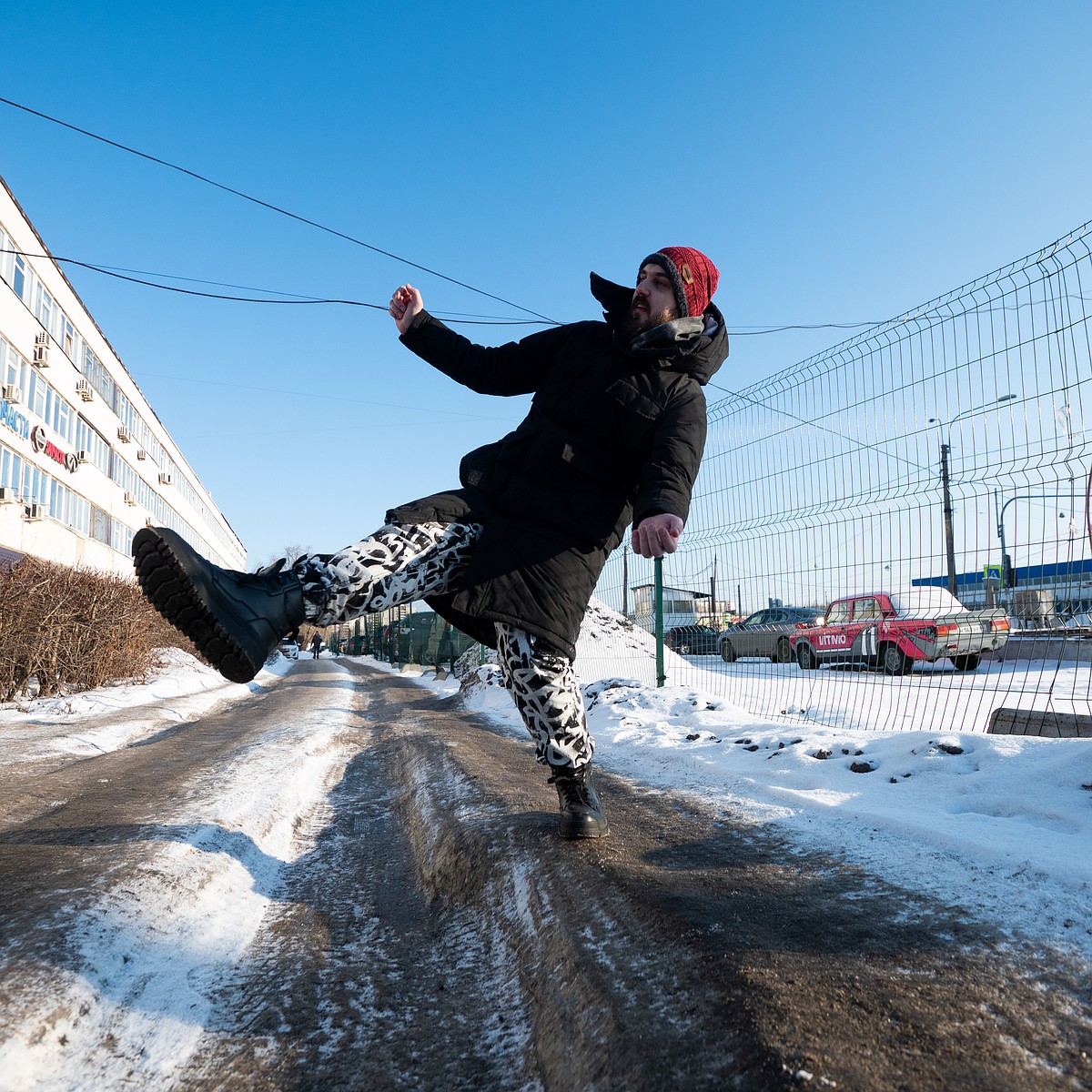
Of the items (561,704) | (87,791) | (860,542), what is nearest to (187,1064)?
(561,704)

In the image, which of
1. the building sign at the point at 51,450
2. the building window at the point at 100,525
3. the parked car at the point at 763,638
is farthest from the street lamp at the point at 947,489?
the building window at the point at 100,525

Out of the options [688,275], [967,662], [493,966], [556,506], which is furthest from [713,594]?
[493,966]

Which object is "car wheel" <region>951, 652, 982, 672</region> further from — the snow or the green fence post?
the green fence post

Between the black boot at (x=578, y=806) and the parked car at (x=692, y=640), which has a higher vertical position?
the parked car at (x=692, y=640)

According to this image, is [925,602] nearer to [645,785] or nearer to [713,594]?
[713,594]

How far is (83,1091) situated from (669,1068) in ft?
2.94

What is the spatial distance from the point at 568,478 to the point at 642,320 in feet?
2.00

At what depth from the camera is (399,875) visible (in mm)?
2520

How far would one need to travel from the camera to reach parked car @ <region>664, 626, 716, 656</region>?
8664 millimetres

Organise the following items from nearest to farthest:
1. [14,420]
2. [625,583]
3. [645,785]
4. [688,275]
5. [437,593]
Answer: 1. [437,593]
2. [688,275]
3. [645,785]
4. [625,583]
5. [14,420]

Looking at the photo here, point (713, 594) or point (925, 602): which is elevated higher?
point (713, 594)

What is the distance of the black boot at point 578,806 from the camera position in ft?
8.02

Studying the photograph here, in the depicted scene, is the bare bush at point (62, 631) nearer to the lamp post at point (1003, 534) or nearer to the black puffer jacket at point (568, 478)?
the black puffer jacket at point (568, 478)

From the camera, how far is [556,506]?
2342mm
